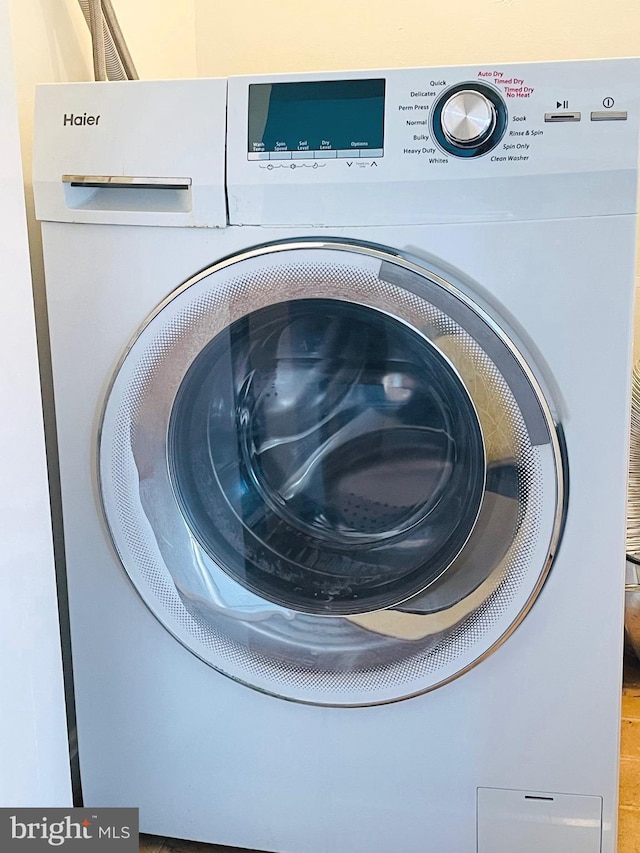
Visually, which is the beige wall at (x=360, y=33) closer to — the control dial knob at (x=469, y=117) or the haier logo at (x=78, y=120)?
the haier logo at (x=78, y=120)

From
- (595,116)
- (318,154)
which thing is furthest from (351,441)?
(595,116)

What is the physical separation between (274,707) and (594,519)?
43 centimetres

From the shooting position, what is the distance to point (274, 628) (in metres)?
0.95

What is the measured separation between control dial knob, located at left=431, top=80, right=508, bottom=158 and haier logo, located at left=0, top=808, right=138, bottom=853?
2.56 feet

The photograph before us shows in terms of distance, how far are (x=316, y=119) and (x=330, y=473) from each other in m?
0.38

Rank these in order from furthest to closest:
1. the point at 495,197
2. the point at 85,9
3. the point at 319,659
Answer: the point at 85,9, the point at 319,659, the point at 495,197

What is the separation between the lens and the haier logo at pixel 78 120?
35.6 inches

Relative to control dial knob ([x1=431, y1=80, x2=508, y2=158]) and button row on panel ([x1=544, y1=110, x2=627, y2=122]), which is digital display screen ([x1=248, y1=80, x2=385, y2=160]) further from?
button row on panel ([x1=544, y1=110, x2=627, y2=122])

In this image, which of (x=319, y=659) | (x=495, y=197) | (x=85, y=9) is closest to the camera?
(x=495, y=197)

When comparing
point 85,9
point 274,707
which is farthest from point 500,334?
point 85,9

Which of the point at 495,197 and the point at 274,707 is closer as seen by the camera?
the point at 495,197

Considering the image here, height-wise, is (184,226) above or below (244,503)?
above

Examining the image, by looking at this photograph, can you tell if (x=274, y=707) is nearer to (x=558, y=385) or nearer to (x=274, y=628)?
(x=274, y=628)

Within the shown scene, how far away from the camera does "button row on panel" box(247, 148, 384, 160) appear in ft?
2.81
